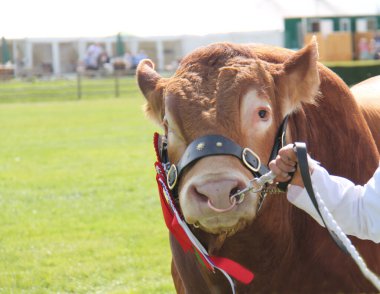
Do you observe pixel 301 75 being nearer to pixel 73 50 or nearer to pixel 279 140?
pixel 279 140

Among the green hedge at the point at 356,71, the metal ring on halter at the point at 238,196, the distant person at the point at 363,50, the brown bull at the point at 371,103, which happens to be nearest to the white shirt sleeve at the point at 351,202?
the metal ring on halter at the point at 238,196

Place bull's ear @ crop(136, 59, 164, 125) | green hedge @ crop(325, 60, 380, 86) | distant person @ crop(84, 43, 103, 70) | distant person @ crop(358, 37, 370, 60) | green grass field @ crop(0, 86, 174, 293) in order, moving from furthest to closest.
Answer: distant person @ crop(84, 43, 103, 70)
distant person @ crop(358, 37, 370, 60)
green hedge @ crop(325, 60, 380, 86)
green grass field @ crop(0, 86, 174, 293)
bull's ear @ crop(136, 59, 164, 125)

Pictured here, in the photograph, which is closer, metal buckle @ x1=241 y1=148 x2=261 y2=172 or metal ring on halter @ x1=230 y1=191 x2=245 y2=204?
metal ring on halter @ x1=230 y1=191 x2=245 y2=204

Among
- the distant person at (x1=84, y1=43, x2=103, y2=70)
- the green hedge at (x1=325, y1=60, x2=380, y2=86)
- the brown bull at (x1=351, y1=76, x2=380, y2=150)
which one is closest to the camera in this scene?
the brown bull at (x1=351, y1=76, x2=380, y2=150)

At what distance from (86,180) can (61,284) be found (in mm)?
5036

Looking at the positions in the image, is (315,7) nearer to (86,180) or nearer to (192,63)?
(86,180)

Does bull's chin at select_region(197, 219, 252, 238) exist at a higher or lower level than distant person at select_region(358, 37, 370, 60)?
lower

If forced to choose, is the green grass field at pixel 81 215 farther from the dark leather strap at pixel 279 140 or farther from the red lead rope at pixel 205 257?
the dark leather strap at pixel 279 140

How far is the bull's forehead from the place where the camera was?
341 cm

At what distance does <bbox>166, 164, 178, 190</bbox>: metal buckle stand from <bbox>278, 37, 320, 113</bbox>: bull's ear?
2.02 feet

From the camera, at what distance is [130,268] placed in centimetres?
686

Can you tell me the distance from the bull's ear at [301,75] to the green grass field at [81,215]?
9.36 ft

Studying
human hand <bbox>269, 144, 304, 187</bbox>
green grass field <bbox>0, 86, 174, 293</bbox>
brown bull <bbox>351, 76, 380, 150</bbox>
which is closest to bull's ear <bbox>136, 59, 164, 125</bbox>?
human hand <bbox>269, 144, 304, 187</bbox>

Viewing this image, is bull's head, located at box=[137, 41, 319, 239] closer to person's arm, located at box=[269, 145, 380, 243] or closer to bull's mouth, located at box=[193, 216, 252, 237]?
bull's mouth, located at box=[193, 216, 252, 237]
